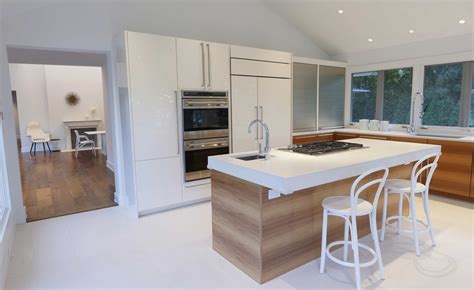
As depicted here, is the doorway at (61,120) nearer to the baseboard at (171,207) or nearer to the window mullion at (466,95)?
the baseboard at (171,207)

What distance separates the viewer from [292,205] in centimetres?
243

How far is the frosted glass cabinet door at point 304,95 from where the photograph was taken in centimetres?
540

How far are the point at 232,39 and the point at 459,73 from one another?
11.7 ft

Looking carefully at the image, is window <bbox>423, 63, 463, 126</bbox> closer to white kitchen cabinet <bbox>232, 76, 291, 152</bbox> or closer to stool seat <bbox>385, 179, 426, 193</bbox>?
white kitchen cabinet <bbox>232, 76, 291, 152</bbox>

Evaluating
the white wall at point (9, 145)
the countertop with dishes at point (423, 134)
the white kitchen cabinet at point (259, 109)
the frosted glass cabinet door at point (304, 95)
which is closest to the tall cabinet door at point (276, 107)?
the white kitchen cabinet at point (259, 109)

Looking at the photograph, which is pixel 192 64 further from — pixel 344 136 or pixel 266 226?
pixel 344 136

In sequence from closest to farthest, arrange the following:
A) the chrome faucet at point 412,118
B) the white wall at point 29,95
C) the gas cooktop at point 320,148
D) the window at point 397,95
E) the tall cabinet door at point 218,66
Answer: the gas cooktop at point 320,148, the tall cabinet door at point 218,66, the chrome faucet at point 412,118, the window at point 397,95, the white wall at point 29,95

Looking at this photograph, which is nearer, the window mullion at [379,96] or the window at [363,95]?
the window mullion at [379,96]

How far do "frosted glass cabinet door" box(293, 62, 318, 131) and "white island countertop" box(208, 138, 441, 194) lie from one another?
2473 mm

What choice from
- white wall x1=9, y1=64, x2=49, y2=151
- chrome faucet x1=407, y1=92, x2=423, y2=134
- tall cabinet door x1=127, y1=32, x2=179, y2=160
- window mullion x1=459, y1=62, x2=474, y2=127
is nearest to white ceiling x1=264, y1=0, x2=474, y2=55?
window mullion x1=459, y1=62, x2=474, y2=127

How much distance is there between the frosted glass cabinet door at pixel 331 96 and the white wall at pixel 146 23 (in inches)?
25.3

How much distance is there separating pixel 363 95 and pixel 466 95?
5.73 feet

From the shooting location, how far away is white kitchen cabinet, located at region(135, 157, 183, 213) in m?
3.66

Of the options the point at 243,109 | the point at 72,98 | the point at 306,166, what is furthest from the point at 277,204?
the point at 72,98
